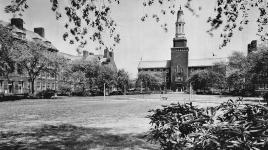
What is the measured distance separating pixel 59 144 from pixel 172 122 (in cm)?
572

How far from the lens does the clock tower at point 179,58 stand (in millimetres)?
109250

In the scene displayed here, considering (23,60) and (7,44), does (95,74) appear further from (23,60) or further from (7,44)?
(7,44)

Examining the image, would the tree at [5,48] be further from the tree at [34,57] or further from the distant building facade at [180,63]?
the distant building facade at [180,63]

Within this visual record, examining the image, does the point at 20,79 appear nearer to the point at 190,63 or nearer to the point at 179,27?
the point at 179,27

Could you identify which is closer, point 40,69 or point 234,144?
point 234,144

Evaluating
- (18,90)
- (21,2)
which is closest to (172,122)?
(21,2)

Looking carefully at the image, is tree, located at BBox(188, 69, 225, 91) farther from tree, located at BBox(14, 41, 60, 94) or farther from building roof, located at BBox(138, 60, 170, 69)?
tree, located at BBox(14, 41, 60, 94)

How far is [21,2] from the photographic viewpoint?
22.0 feet

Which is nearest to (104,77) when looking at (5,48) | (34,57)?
(34,57)

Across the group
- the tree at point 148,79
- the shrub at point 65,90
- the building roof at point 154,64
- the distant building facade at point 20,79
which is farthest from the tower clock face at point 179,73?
the shrub at point 65,90

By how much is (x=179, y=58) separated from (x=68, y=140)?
10703cm

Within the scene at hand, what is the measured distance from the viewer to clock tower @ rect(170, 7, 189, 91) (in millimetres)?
109250

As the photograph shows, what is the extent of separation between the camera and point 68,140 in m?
8.77

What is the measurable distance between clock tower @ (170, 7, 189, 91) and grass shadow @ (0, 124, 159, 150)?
338 ft
